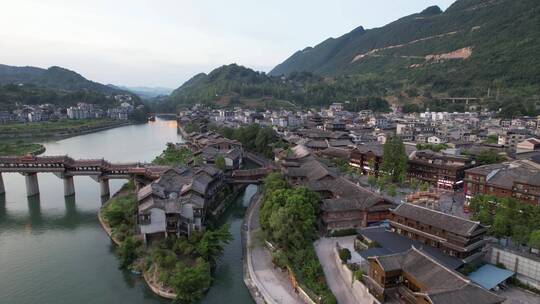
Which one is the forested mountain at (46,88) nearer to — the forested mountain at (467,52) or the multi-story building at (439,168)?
the multi-story building at (439,168)

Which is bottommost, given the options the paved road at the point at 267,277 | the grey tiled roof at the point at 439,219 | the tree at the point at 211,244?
the paved road at the point at 267,277

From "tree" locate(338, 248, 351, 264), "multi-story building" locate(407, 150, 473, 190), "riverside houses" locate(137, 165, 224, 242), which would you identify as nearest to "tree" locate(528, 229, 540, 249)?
"tree" locate(338, 248, 351, 264)

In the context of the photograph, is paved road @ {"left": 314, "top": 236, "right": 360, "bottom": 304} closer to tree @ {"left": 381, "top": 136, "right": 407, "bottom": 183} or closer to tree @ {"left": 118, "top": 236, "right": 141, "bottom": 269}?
tree @ {"left": 118, "top": 236, "right": 141, "bottom": 269}

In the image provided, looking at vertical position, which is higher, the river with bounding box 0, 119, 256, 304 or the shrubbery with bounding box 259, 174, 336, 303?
the shrubbery with bounding box 259, 174, 336, 303

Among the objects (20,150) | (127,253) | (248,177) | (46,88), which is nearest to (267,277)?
(127,253)

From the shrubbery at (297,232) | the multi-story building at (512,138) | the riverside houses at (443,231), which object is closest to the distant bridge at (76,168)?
the shrubbery at (297,232)

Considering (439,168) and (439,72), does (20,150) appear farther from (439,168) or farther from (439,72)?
(439,72)
